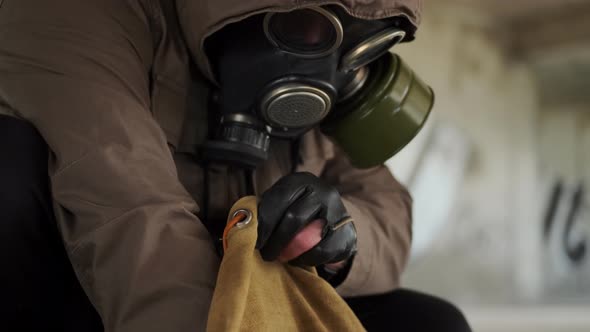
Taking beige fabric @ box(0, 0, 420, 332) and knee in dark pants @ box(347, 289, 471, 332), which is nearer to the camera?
beige fabric @ box(0, 0, 420, 332)

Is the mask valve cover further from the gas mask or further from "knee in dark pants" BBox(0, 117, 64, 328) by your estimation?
"knee in dark pants" BBox(0, 117, 64, 328)

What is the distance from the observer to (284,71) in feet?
2.40

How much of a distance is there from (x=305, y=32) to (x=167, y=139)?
0.62 feet

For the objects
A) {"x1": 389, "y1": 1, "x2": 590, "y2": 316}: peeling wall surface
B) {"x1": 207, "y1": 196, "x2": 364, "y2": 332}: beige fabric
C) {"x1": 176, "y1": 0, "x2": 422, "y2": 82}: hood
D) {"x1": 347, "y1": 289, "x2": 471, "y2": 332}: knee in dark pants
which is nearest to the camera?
{"x1": 207, "y1": 196, "x2": 364, "y2": 332}: beige fabric

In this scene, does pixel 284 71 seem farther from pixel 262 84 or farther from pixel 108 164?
pixel 108 164

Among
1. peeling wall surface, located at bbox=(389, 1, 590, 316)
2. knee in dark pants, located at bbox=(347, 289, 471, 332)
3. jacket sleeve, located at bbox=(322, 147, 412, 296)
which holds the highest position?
jacket sleeve, located at bbox=(322, 147, 412, 296)

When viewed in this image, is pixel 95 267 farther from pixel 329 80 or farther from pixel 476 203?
pixel 476 203

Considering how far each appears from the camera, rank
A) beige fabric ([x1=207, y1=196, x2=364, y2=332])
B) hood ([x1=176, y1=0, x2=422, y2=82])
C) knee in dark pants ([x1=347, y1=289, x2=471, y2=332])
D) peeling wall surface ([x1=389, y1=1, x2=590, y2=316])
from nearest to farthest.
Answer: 1. beige fabric ([x1=207, y1=196, x2=364, y2=332])
2. hood ([x1=176, y1=0, x2=422, y2=82])
3. knee in dark pants ([x1=347, y1=289, x2=471, y2=332])
4. peeling wall surface ([x1=389, y1=1, x2=590, y2=316])

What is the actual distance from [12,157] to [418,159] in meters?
2.45

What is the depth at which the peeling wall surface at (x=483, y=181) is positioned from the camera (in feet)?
10.2

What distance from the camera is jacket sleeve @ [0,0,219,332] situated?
600 mm

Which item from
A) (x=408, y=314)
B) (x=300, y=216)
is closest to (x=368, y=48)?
(x=300, y=216)

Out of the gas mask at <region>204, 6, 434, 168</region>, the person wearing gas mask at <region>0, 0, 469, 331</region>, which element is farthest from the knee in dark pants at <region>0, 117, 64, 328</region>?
the gas mask at <region>204, 6, 434, 168</region>

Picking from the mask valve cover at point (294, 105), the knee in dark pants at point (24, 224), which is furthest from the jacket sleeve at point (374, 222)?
the knee in dark pants at point (24, 224)
